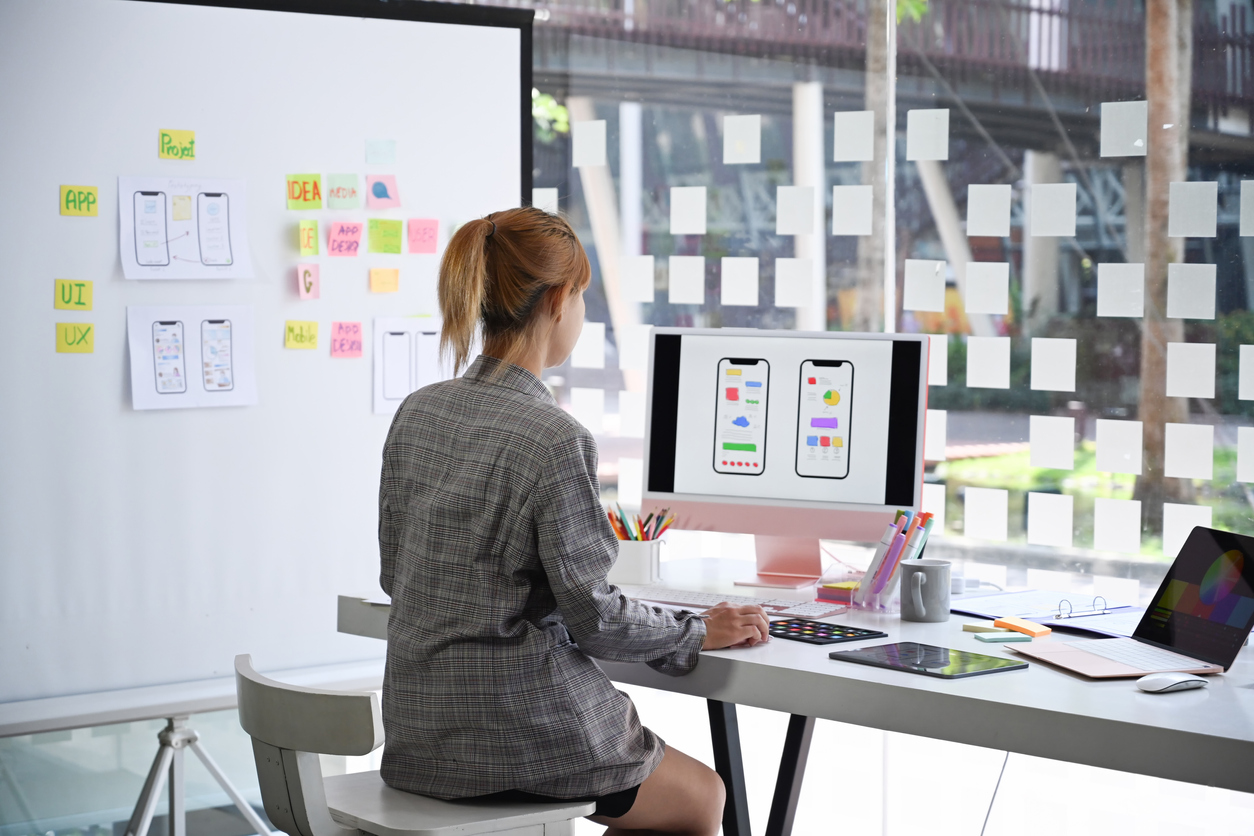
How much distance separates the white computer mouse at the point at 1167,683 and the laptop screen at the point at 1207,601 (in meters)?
0.14

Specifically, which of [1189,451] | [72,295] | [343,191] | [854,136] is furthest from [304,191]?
[1189,451]

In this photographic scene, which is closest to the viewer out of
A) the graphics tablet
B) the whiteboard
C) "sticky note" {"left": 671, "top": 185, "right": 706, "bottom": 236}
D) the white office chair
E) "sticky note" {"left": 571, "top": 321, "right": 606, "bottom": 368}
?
the white office chair

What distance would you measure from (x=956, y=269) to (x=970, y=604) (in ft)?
4.17

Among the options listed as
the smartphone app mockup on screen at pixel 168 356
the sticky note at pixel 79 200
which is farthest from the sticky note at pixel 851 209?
the sticky note at pixel 79 200

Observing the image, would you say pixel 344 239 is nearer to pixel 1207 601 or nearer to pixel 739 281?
pixel 739 281

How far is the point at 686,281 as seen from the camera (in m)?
3.52

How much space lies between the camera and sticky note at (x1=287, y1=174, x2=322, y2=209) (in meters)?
2.86

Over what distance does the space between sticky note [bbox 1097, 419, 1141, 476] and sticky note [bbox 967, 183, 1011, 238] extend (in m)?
0.54

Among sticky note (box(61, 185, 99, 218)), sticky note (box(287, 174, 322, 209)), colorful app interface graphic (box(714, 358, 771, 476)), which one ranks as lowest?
colorful app interface graphic (box(714, 358, 771, 476))

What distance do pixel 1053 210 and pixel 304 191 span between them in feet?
5.96

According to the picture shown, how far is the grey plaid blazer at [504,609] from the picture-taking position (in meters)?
1.49

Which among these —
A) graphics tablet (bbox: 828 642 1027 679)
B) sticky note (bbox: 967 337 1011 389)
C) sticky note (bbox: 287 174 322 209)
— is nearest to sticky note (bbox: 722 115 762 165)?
sticky note (bbox: 967 337 1011 389)

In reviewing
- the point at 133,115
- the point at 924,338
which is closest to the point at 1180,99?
the point at 924,338

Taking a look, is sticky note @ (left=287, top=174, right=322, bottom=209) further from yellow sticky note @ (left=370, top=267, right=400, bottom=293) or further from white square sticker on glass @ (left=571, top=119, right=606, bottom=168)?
white square sticker on glass @ (left=571, top=119, right=606, bottom=168)
